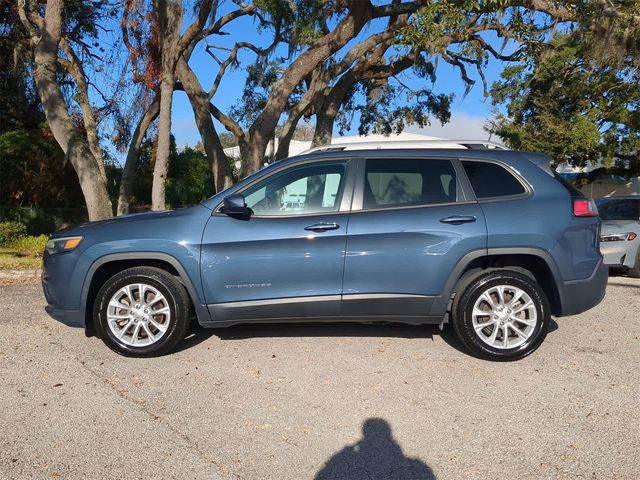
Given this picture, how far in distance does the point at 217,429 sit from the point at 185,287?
1.64 m

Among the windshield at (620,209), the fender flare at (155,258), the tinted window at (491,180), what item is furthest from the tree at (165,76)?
the windshield at (620,209)

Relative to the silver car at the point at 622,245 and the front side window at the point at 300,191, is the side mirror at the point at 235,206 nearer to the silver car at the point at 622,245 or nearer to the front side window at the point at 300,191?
the front side window at the point at 300,191

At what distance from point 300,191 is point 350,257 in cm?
79

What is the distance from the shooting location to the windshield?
10.4 metres

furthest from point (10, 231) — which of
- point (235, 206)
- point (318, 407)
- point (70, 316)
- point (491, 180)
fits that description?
point (491, 180)

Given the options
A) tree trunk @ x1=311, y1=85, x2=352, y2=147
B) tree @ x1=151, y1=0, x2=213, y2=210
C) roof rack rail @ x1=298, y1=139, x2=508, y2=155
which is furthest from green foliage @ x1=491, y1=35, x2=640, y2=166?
roof rack rail @ x1=298, y1=139, x2=508, y2=155

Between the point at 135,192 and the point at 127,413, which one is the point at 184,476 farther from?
the point at 135,192

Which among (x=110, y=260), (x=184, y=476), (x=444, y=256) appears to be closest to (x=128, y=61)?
(x=110, y=260)

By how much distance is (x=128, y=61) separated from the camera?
14172 millimetres

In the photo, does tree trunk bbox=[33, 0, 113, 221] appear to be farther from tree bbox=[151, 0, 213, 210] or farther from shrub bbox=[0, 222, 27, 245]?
shrub bbox=[0, 222, 27, 245]

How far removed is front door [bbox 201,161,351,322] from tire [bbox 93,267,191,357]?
0.34 meters

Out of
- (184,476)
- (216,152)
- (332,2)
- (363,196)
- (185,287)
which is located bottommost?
(184,476)

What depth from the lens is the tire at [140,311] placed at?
16.5 feet

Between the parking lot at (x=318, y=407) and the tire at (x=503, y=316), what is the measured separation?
18 centimetres
